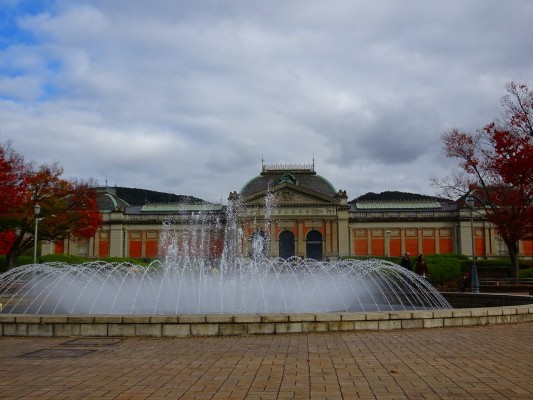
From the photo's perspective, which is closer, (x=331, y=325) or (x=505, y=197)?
(x=331, y=325)

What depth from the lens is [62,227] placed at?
3953cm

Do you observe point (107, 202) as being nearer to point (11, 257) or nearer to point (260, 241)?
point (260, 241)

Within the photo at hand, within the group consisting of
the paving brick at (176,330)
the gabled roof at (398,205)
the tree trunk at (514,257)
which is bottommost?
the paving brick at (176,330)

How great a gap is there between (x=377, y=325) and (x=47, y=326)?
6399 mm

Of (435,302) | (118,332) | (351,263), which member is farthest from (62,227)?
(118,332)

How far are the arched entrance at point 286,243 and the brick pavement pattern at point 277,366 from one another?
58836mm

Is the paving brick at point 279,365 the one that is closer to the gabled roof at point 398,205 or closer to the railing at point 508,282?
the railing at point 508,282

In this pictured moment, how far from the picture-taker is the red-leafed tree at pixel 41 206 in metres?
32.7

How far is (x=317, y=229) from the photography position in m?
69.1

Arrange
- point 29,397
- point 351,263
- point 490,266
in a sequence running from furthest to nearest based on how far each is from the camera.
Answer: point 490,266 < point 351,263 < point 29,397

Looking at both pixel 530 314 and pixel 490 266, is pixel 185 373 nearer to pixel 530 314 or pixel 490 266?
pixel 530 314

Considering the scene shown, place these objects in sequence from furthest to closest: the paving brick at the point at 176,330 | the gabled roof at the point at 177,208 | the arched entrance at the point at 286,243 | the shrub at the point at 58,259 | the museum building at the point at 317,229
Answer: the gabled roof at the point at 177,208
the arched entrance at the point at 286,243
the museum building at the point at 317,229
the shrub at the point at 58,259
the paving brick at the point at 176,330

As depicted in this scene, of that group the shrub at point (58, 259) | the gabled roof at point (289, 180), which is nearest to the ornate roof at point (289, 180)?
the gabled roof at point (289, 180)

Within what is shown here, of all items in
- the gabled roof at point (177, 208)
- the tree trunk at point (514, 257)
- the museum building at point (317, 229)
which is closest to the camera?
the tree trunk at point (514, 257)
